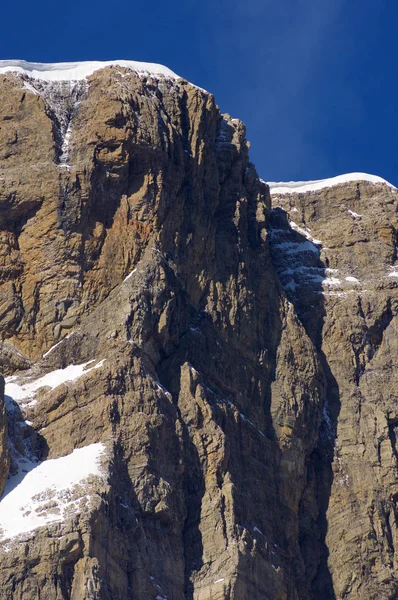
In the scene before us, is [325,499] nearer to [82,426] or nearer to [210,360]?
[210,360]

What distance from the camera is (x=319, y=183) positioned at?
131 metres

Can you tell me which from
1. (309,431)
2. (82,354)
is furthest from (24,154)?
(309,431)

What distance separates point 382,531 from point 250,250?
1760 centimetres

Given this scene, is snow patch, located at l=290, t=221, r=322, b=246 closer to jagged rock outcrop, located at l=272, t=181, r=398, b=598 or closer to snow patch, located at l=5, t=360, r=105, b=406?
jagged rock outcrop, located at l=272, t=181, r=398, b=598

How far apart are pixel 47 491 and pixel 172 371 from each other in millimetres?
12098

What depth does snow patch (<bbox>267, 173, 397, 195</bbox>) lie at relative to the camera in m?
129

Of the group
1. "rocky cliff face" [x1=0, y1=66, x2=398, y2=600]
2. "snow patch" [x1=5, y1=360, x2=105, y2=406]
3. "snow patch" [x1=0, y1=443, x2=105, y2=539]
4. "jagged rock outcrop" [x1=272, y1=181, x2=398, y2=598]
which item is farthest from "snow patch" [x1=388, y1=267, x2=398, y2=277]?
"snow patch" [x1=0, y1=443, x2=105, y2=539]

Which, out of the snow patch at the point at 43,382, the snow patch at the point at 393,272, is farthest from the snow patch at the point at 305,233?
the snow patch at the point at 43,382

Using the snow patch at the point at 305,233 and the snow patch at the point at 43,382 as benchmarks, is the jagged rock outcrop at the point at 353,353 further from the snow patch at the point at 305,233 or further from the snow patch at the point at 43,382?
the snow patch at the point at 43,382

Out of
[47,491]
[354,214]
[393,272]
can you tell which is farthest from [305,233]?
[47,491]

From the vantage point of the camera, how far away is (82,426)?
97812mm

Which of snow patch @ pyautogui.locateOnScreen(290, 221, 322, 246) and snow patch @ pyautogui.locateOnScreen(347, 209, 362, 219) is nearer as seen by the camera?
snow patch @ pyautogui.locateOnScreen(290, 221, 322, 246)

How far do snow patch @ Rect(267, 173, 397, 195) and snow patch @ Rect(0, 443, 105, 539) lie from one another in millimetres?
38363

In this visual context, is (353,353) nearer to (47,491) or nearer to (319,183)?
(319,183)
